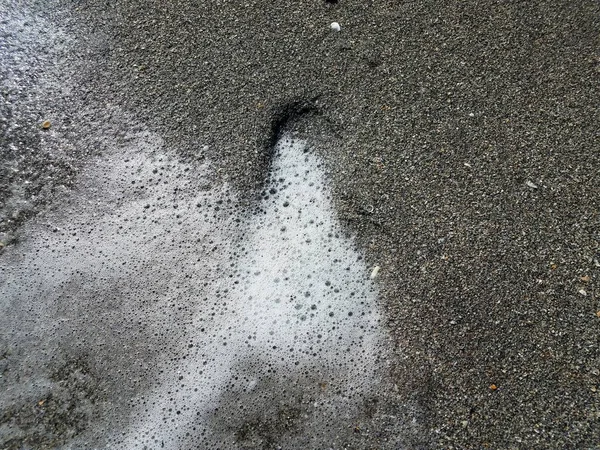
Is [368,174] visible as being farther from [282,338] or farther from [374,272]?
[282,338]

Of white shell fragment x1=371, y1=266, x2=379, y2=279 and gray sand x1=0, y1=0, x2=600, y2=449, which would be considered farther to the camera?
white shell fragment x1=371, y1=266, x2=379, y2=279

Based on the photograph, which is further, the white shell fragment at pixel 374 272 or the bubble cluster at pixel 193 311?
the white shell fragment at pixel 374 272

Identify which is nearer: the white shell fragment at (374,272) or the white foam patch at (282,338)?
the white foam patch at (282,338)

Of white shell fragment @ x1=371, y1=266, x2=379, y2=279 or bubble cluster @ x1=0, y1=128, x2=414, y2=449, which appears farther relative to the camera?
white shell fragment @ x1=371, y1=266, x2=379, y2=279

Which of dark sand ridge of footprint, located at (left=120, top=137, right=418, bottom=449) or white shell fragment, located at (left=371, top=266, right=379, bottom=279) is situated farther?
white shell fragment, located at (left=371, top=266, right=379, bottom=279)

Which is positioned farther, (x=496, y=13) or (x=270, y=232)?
(x=496, y=13)

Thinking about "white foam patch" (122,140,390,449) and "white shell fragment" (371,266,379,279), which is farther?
"white shell fragment" (371,266,379,279)

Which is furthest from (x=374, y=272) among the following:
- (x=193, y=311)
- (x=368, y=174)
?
(x=193, y=311)

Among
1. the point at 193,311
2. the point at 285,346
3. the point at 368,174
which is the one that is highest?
the point at 368,174

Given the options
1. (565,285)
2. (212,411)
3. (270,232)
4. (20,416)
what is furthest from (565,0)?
(20,416)

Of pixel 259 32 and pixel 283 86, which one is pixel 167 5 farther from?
pixel 283 86

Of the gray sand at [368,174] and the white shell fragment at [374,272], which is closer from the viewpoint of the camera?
the gray sand at [368,174]
